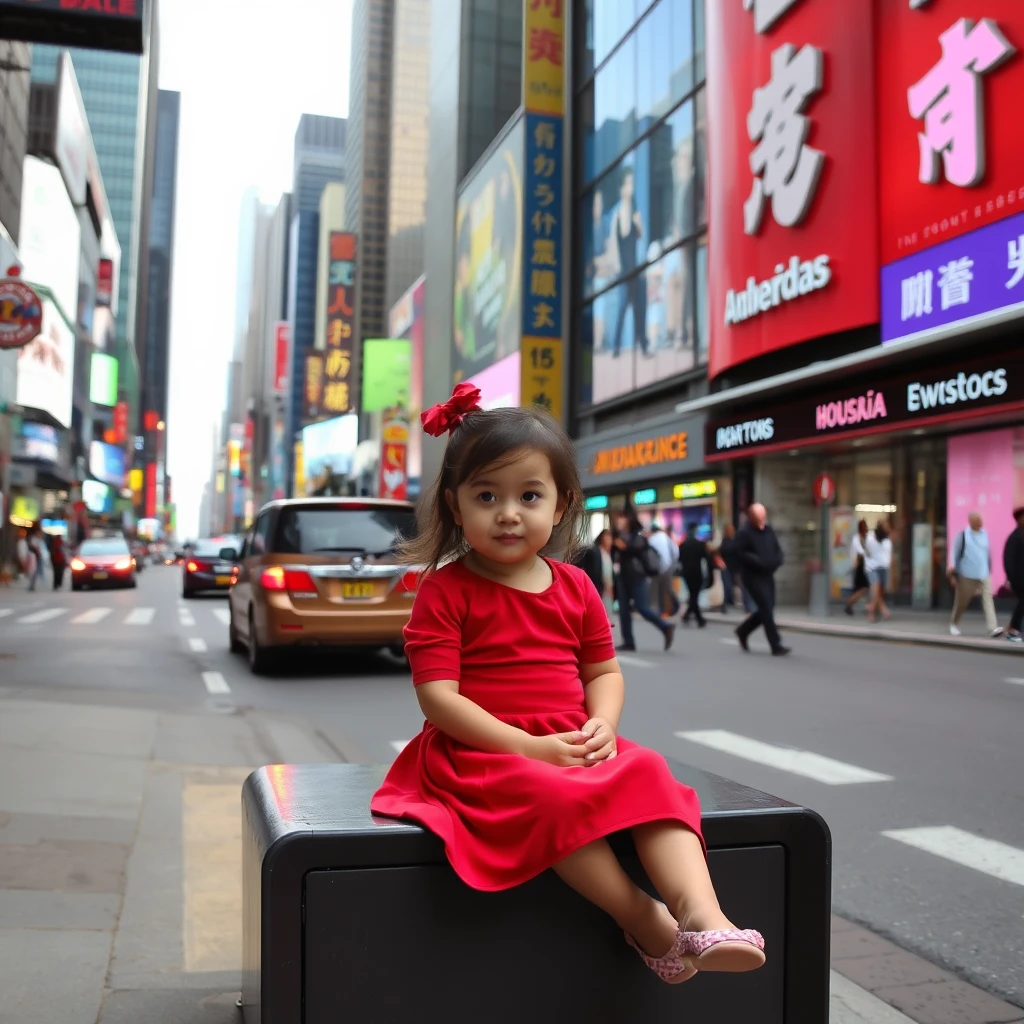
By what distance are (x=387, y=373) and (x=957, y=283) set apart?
54.4m

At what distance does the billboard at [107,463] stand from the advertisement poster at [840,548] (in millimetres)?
81283

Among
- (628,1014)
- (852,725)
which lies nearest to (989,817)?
(852,725)

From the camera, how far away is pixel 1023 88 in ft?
50.3

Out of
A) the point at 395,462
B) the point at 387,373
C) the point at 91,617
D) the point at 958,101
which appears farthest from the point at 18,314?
the point at 387,373

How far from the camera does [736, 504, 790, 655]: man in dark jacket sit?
1260 centimetres

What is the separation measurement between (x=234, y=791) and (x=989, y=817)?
3636 mm

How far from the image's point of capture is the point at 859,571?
20391mm

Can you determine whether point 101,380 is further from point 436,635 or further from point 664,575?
point 436,635

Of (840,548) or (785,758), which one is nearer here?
(785,758)

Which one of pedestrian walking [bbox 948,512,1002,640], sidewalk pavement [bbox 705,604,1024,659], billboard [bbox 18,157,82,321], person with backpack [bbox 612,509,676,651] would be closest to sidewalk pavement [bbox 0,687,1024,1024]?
person with backpack [bbox 612,509,676,651]

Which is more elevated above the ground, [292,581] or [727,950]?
[292,581]

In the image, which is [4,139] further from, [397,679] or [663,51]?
[397,679]

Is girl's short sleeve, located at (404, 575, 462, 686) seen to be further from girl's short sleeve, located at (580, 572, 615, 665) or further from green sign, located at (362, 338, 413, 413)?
green sign, located at (362, 338, 413, 413)

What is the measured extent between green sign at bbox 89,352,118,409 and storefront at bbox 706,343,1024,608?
263 ft
